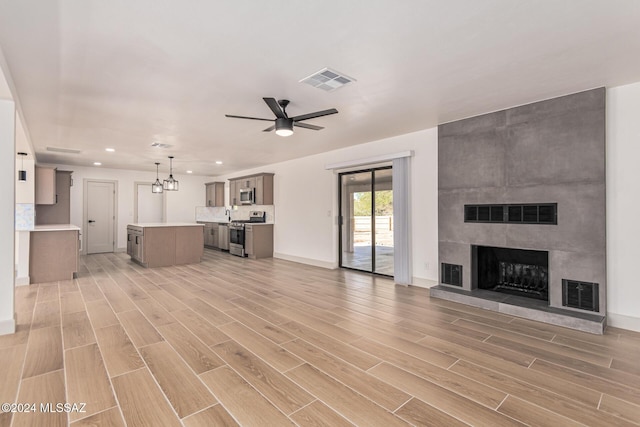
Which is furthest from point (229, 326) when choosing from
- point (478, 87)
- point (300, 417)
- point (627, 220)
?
point (627, 220)

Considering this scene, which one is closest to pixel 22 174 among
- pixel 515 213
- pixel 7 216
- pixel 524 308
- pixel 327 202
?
pixel 7 216

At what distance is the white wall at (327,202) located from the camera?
509 cm

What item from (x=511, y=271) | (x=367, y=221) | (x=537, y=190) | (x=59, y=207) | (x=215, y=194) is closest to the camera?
(x=537, y=190)

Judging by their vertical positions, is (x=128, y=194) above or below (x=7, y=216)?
above

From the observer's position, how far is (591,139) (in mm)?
3475

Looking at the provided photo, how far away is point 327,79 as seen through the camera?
10.2ft

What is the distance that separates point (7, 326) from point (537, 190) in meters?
5.97

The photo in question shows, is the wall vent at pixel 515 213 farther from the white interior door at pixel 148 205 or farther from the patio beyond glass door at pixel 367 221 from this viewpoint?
the white interior door at pixel 148 205

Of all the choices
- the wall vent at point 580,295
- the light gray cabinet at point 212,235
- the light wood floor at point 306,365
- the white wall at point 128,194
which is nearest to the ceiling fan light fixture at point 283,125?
the light wood floor at point 306,365

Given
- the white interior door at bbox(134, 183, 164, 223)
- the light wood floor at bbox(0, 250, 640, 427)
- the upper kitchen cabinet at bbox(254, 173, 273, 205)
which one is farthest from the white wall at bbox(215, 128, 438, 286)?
the white interior door at bbox(134, 183, 164, 223)

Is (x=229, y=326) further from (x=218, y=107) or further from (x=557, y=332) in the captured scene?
(x=557, y=332)

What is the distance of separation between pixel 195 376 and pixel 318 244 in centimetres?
490

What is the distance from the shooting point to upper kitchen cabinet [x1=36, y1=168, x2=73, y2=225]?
24.7 ft

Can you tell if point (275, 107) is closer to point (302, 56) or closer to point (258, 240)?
point (302, 56)
